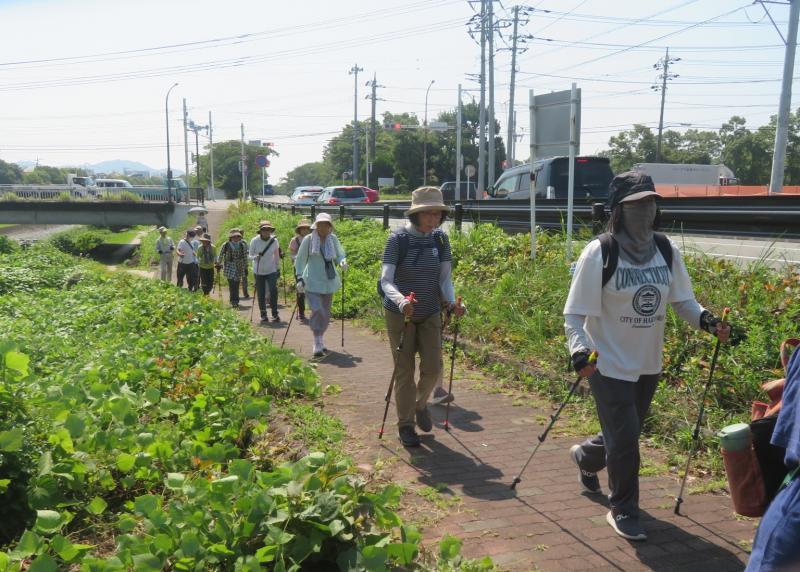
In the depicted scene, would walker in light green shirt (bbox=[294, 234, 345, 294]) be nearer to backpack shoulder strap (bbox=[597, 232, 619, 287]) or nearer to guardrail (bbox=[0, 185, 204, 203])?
backpack shoulder strap (bbox=[597, 232, 619, 287])

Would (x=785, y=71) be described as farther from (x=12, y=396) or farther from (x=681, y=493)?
(x=12, y=396)

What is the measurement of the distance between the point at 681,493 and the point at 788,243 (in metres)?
4.14

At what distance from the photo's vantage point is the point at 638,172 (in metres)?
4.07

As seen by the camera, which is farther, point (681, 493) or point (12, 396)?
point (12, 396)

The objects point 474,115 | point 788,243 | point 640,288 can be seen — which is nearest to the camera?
point 640,288

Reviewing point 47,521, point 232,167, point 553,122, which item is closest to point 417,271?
point 47,521

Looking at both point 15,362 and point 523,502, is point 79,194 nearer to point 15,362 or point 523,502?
point 15,362

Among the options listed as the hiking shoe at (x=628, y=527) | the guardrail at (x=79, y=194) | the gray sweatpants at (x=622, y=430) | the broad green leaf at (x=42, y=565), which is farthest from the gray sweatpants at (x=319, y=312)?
the guardrail at (x=79, y=194)

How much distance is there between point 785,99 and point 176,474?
2158cm

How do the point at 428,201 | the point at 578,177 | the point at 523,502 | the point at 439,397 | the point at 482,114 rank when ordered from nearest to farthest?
the point at 523,502 → the point at 428,201 → the point at 439,397 → the point at 578,177 → the point at 482,114

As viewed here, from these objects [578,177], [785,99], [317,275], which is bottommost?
[317,275]

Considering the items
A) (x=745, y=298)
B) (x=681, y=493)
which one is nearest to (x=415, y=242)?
(x=681, y=493)

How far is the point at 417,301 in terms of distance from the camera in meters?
5.64

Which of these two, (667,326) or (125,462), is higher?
(667,326)
